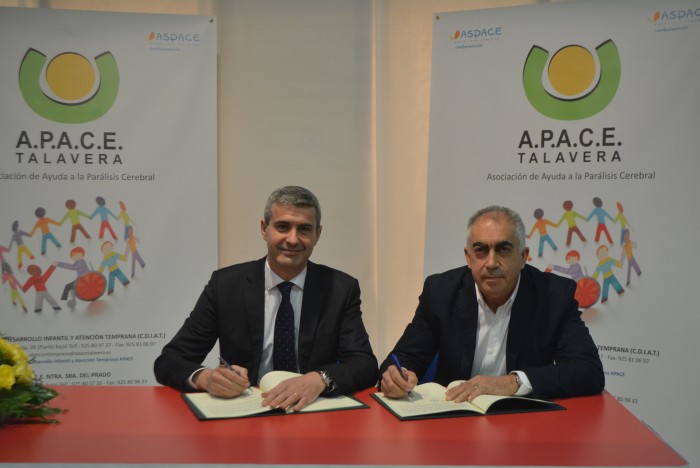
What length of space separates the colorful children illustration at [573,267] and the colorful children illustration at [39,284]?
3.26 metres

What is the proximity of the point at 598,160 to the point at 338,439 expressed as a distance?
118 inches

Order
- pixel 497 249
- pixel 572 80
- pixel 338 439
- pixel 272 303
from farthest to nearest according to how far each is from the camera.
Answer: pixel 572 80 < pixel 272 303 < pixel 497 249 < pixel 338 439

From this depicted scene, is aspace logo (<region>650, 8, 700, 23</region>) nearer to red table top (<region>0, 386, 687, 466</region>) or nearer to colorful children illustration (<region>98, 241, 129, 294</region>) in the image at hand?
red table top (<region>0, 386, 687, 466</region>)

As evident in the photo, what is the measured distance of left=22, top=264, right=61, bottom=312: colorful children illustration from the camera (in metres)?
4.54

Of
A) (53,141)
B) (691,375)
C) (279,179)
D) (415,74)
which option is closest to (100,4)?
(53,141)

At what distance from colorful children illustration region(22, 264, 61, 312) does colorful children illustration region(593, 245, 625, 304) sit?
3.46 meters

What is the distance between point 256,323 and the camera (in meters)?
3.07

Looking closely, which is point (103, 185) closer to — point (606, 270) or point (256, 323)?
point (256, 323)

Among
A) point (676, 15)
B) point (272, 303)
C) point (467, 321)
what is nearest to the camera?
point (467, 321)

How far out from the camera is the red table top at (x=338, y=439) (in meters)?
1.86

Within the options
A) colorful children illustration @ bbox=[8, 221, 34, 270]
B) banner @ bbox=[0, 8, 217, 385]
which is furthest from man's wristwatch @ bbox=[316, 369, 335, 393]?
colorful children illustration @ bbox=[8, 221, 34, 270]

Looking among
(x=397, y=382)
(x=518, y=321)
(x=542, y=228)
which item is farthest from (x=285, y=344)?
(x=542, y=228)

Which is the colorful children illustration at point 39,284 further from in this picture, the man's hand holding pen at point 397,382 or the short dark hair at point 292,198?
the man's hand holding pen at point 397,382

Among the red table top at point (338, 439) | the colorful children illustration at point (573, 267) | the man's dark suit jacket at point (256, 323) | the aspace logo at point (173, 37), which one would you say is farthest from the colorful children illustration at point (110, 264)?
the colorful children illustration at point (573, 267)
